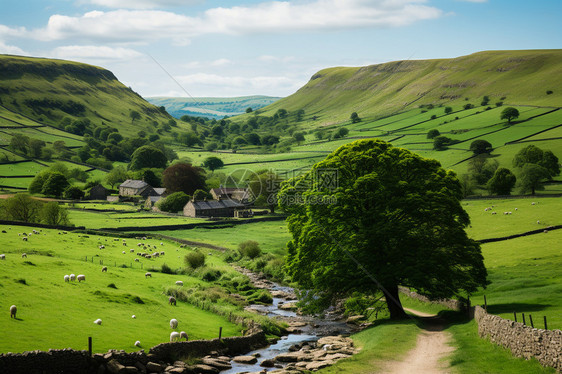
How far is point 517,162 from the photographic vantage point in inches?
4653

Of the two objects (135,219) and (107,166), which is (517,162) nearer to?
(135,219)

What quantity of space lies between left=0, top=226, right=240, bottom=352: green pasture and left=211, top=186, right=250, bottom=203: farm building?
3201 inches

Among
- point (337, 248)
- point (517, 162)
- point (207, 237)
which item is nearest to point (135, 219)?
point (207, 237)

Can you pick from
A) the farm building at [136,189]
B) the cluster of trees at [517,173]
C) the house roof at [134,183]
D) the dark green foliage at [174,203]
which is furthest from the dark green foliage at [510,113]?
the house roof at [134,183]

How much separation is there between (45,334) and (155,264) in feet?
109

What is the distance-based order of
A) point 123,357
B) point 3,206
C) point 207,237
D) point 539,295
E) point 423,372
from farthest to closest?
point 207,237
point 3,206
point 539,295
point 123,357
point 423,372

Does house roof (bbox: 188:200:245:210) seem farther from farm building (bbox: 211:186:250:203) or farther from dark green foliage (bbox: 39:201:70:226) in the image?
dark green foliage (bbox: 39:201:70:226)

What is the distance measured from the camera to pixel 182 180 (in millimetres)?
145750

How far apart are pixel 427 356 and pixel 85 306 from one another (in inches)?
943

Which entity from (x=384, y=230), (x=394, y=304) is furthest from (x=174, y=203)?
(x=384, y=230)

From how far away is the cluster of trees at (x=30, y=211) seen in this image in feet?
278

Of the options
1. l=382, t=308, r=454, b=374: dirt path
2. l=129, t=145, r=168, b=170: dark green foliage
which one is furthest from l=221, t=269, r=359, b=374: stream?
l=129, t=145, r=168, b=170: dark green foliage

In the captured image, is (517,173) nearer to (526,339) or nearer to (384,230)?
(384,230)

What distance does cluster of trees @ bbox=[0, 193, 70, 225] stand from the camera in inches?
3339
